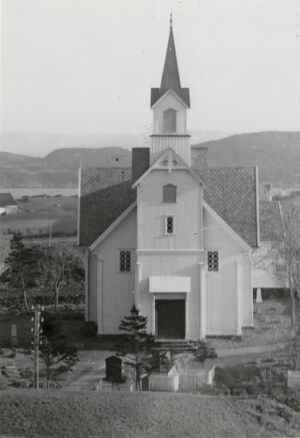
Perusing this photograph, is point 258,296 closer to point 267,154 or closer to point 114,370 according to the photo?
point 114,370

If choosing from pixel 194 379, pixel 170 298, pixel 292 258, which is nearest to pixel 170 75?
pixel 170 298

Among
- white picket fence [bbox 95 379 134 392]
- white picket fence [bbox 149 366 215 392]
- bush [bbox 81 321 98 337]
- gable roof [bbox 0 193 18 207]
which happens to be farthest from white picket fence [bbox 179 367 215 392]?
gable roof [bbox 0 193 18 207]

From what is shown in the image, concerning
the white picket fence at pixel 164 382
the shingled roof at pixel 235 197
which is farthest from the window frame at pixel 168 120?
the white picket fence at pixel 164 382

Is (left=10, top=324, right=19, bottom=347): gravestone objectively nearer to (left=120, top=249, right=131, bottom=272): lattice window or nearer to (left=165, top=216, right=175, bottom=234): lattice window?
(left=120, top=249, right=131, bottom=272): lattice window

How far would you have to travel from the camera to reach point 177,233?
34344 mm

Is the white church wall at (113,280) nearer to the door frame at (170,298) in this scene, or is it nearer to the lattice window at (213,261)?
the door frame at (170,298)

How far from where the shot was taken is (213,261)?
35688 millimetres

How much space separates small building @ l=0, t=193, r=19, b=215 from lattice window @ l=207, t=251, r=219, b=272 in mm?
27246

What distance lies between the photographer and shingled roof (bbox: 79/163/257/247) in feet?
124

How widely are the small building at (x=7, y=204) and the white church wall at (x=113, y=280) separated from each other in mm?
24210

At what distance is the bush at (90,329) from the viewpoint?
36.1m

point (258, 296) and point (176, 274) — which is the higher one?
point (176, 274)

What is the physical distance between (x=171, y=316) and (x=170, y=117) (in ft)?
32.2

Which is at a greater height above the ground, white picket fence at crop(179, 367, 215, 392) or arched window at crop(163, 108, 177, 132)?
arched window at crop(163, 108, 177, 132)
